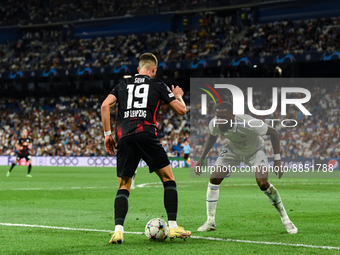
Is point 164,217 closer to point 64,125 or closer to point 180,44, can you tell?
point 180,44

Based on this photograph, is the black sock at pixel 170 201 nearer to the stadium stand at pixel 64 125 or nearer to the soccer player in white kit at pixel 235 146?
the soccer player in white kit at pixel 235 146

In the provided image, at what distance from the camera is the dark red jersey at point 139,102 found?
22.1 ft

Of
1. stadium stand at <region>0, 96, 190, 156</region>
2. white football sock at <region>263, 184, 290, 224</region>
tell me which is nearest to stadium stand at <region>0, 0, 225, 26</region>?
stadium stand at <region>0, 96, 190, 156</region>

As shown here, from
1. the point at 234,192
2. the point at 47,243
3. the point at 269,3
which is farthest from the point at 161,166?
the point at 269,3

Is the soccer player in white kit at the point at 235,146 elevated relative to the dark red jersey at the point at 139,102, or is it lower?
lower

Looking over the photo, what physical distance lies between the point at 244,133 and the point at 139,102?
2.45 metres

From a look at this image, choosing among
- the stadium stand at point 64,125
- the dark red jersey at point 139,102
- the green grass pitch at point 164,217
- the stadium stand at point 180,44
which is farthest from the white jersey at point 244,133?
the stadium stand at point 64,125

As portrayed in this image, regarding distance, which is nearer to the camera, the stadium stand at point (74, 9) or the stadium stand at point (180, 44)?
the stadium stand at point (180, 44)

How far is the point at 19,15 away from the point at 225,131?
52.4 metres

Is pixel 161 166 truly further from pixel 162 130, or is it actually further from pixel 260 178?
pixel 162 130

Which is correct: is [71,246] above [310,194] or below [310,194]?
above

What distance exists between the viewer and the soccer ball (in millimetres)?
7016

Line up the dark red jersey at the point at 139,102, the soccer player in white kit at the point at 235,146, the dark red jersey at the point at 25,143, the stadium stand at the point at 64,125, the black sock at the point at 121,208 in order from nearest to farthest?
1. the black sock at the point at 121,208
2. the dark red jersey at the point at 139,102
3. the soccer player in white kit at the point at 235,146
4. the dark red jersey at the point at 25,143
5. the stadium stand at the point at 64,125

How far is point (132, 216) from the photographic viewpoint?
33.5ft
